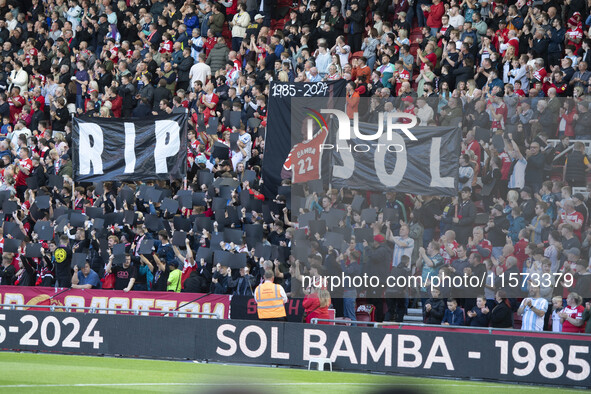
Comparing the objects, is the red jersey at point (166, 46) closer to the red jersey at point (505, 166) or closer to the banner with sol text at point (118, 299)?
the banner with sol text at point (118, 299)

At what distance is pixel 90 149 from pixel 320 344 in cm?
825

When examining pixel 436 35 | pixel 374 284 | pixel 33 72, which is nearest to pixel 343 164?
pixel 374 284

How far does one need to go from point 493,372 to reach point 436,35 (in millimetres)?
9760

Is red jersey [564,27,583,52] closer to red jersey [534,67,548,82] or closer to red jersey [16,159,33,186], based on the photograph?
red jersey [534,67,548,82]

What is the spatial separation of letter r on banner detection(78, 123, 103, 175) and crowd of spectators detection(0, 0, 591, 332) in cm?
62

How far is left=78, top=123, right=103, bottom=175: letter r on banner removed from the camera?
2045 centimetres

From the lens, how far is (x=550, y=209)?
15.3 meters

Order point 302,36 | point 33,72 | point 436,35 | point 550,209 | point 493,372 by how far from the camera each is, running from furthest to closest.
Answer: point 33,72 → point 302,36 → point 436,35 → point 550,209 → point 493,372

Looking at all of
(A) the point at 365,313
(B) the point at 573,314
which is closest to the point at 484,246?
(B) the point at 573,314

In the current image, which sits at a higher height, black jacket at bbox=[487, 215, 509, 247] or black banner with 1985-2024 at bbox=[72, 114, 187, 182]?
black banner with 1985-2024 at bbox=[72, 114, 187, 182]

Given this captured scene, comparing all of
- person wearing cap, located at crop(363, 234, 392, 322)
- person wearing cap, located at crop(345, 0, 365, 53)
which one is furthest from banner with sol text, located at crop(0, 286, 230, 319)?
person wearing cap, located at crop(345, 0, 365, 53)

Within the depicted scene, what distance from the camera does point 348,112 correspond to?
1791 cm

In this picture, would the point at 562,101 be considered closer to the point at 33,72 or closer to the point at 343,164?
the point at 343,164

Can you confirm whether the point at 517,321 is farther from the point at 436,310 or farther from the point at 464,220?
the point at 464,220
